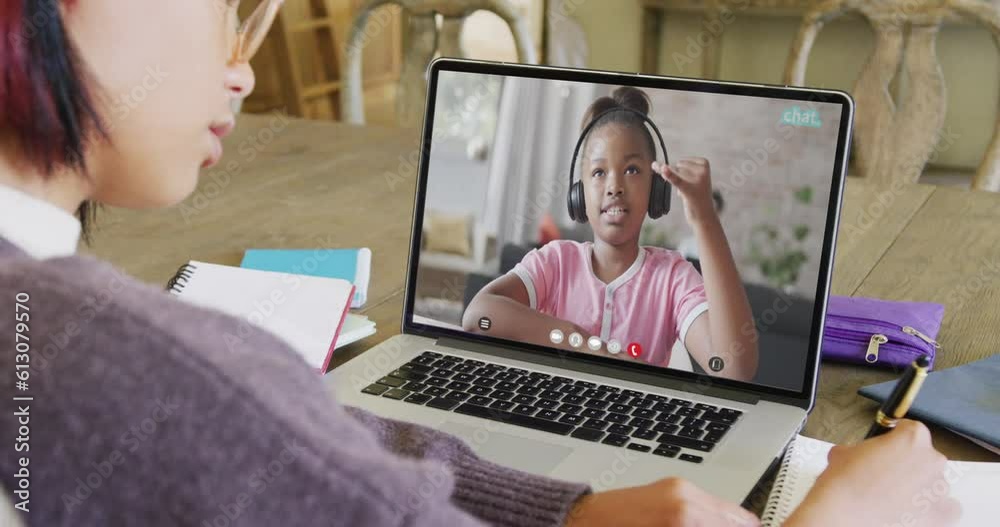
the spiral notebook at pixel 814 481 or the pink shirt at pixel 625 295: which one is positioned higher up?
the pink shirt at pixel 625 295

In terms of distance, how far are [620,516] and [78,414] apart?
354 millimetres

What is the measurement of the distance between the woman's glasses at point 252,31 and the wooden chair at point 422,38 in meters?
1.34

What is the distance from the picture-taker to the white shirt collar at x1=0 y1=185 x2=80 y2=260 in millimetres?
532

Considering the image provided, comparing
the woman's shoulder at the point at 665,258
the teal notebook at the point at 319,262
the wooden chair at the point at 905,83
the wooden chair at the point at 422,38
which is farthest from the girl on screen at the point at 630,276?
the wooden chair at the point at 422,38

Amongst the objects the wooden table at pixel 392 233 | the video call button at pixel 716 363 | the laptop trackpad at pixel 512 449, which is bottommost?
the wooden table at pixel 392 233

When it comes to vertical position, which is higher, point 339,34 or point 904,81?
point 904,81

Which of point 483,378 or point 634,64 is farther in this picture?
point 634,64

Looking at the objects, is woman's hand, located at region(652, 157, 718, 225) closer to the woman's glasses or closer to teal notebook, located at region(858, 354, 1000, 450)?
teal notebook, located at region(858, 354, 1000, 450)

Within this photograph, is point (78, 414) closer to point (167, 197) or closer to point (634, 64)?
point (167, 197)

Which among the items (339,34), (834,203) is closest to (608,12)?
(339,34)

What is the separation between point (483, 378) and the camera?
37.3 inches

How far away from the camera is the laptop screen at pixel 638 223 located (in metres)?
0.91

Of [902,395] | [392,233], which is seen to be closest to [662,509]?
[902,395]

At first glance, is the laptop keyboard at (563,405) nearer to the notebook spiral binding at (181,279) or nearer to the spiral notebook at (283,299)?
the spiral notebook at (283,299)
